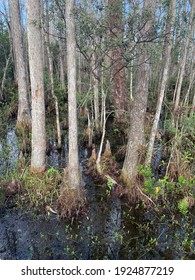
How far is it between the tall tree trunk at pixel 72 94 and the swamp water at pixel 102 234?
86cm

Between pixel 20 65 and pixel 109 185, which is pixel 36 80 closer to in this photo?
pixel 109 185

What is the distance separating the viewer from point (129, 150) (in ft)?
19.1

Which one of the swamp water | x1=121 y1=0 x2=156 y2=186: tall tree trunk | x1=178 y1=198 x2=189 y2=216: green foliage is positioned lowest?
the swamp water

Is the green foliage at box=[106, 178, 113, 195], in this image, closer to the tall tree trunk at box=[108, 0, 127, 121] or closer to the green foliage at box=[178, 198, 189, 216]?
the green foliage at box=[178, 198, 189, 216]

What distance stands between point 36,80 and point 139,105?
2491 mm

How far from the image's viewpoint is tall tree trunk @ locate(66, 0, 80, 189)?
14.9 feet

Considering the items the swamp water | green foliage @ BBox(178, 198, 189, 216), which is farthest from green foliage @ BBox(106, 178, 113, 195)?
green foliage @ BBox(178, 198, 189, 216)

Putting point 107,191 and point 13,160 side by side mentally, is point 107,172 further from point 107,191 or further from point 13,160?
point 13,160

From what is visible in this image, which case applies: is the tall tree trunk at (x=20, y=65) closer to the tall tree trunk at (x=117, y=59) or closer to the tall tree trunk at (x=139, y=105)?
the tall tree trunk at (x=117, y=59)

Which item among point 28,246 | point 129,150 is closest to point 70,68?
point 129,150

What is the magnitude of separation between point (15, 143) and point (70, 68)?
493cm

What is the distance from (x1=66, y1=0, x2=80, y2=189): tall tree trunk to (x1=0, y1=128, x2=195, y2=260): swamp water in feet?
2.83

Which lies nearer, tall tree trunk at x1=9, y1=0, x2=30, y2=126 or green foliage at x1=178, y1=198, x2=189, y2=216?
green foliage at x1=178, y1=198, x2=189, y2=216

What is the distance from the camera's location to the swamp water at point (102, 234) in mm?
4117
